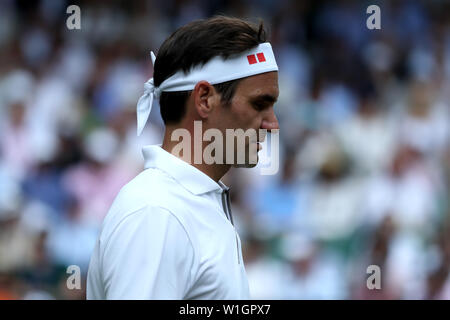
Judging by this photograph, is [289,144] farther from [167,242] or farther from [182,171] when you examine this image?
[167,242]

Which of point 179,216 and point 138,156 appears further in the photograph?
point 138,156

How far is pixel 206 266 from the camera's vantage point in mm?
1896

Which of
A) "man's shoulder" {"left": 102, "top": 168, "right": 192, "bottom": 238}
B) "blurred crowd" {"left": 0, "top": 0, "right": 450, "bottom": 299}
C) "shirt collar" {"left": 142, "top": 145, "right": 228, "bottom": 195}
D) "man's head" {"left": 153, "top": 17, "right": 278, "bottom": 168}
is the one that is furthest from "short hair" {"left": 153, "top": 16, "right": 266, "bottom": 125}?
"blurred crowd" {"left": 0, "top": 0, "right": 450, "bottom": 299}

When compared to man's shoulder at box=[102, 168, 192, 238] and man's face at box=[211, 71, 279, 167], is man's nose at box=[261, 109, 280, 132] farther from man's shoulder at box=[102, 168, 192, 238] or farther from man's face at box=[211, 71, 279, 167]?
man's shoulder at box=[102, 168, 192, 238]

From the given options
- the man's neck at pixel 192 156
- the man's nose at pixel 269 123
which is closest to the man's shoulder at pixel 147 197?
the man's neck at pixel 192 156

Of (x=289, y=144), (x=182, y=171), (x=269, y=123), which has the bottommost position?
(x=289, y=144)

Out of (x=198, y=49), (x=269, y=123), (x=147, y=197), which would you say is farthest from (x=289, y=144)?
(x=147, y=197)

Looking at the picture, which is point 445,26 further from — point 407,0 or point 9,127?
point 9,127

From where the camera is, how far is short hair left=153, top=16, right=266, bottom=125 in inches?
84.5

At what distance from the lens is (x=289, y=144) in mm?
6379

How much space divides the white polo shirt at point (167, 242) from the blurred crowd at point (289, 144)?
3.28m

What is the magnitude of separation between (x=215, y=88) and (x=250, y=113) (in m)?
0.12
